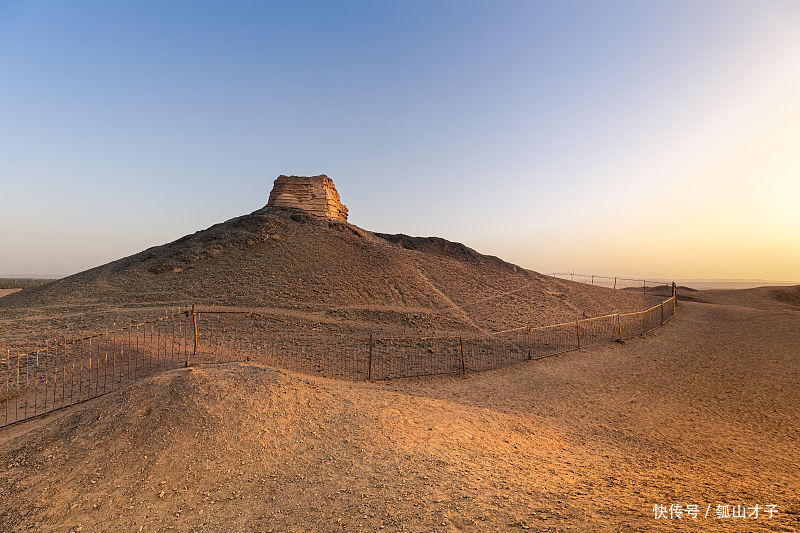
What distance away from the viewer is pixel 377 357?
15172mm

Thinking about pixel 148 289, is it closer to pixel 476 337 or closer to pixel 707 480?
pixel 476 337

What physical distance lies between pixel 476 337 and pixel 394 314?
527cm

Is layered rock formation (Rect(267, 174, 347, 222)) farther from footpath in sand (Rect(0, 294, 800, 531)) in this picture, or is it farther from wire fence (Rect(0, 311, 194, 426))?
footpath in sand (Rect(0, 294, 800, 531))

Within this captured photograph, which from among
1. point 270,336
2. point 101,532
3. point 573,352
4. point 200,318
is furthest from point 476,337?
point 101,532

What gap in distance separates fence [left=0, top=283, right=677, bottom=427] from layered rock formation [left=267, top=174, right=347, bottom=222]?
62.8 feet

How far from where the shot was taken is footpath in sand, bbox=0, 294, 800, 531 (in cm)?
470

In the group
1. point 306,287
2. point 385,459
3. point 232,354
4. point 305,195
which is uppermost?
point 305,195

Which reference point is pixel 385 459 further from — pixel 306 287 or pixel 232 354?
pixel 306 287

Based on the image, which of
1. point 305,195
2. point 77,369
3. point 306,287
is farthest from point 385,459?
point 305,195

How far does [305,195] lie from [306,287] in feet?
56.0

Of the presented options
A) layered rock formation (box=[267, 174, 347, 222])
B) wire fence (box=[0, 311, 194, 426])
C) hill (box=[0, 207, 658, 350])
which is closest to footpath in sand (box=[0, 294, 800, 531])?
wire fence (box=[0, 311, 194, 426])

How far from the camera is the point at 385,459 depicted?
6305 mm

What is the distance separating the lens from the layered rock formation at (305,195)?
36906 mm

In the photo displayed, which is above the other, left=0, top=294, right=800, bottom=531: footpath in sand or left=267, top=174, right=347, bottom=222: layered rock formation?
left=267, top=174, right=347, bottom=222: layered rock formation
